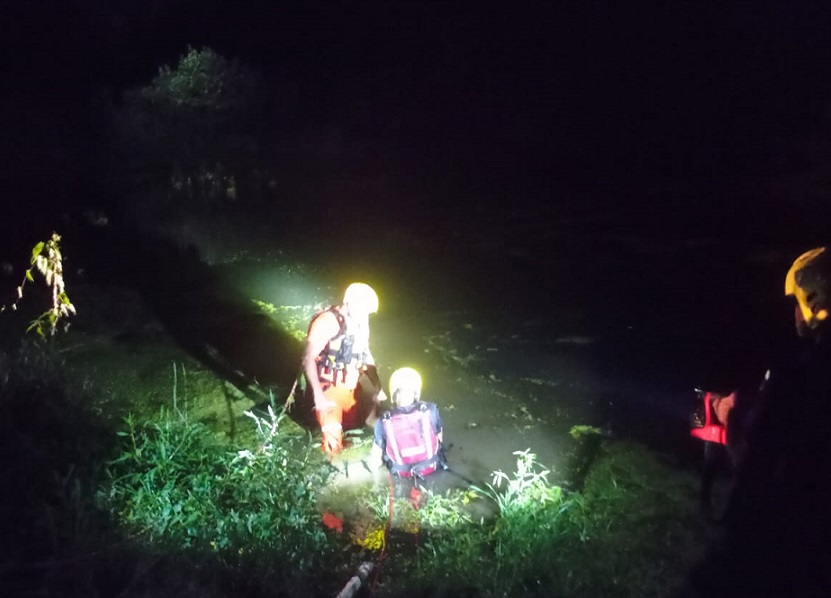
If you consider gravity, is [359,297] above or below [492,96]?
below

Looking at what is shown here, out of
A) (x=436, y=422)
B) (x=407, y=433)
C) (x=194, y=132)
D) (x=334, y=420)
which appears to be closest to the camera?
(x=407, y=433)

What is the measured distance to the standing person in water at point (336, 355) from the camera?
554cm

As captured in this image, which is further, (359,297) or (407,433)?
(359,297)

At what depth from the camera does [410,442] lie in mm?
5336

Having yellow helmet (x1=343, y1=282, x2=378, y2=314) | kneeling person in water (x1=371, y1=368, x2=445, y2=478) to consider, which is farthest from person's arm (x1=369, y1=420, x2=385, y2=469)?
yellow helmet (x1=343, y1=282, x2=378, y2=314)

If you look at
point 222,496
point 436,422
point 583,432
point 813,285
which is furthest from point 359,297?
point 813,285

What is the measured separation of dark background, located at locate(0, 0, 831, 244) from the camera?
1823 cm

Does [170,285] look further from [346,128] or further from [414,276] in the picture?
[346,128]

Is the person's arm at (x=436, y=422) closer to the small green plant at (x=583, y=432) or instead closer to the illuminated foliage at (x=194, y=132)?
the small green plant at (x=583, y=432)

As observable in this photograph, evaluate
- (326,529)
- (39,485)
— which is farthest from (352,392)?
(39,485)

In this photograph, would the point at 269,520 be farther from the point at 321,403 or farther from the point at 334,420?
the point at 334,420

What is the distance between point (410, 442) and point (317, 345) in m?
1.02

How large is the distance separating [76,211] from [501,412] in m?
11.5

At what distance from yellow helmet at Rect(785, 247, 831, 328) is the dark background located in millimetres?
11079
